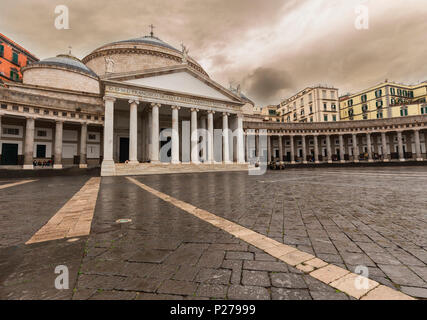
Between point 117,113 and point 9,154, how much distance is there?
13336 millimetres

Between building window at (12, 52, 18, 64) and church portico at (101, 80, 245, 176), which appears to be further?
building window at (12, 52, 18, 64)

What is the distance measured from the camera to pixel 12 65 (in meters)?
37.3

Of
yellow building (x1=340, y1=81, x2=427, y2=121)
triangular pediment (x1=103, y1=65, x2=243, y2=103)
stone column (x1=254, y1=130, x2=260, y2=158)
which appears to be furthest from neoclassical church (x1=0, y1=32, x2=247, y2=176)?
yellow building (x1=340, y1=81, x2=427, y2=121)

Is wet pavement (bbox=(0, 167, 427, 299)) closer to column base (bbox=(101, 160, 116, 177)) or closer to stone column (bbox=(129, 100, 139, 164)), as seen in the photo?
column base (bbox=(101, 160, 116, 177))

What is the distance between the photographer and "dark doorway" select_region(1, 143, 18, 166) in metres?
22.3

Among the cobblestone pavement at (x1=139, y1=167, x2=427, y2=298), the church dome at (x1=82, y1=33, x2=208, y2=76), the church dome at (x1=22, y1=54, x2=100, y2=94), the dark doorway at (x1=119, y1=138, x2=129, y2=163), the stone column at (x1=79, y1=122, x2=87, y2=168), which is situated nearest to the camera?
the cobblestone pavement at (x1=139, y1=167, x2=427, y2=298)

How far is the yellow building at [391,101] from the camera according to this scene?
43.8 metres

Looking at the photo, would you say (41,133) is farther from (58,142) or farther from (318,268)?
(318,268)

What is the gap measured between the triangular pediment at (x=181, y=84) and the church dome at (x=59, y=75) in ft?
50.5

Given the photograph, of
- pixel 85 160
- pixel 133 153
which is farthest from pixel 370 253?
pixel 85 160

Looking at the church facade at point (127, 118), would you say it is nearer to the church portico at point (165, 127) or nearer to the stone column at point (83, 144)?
the stone column at point (83, 144)

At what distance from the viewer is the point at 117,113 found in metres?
25.6

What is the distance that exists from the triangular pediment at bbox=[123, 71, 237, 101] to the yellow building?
4513 cm

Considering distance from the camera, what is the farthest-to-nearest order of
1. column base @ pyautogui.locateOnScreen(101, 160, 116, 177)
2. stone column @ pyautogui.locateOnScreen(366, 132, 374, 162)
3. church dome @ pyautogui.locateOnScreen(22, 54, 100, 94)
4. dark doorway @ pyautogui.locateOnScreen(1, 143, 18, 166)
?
1. stone column @ pyautogui.locateOnScreen(366, 132, 374, 162)
2. church dome @ pyautogui.locateOnScreen(22, 54, 100, 94)
3. dark doorway @ pyautogui.locateOnScreen(1, 143, 18, 166)
4. column base @ pyautogui.locateOnScreen(101, 160, 116, 177)
